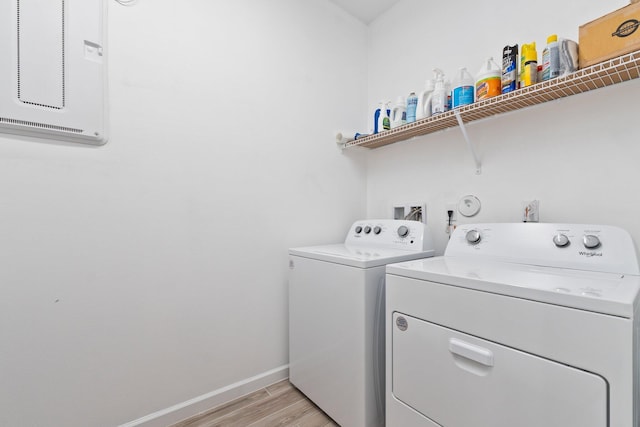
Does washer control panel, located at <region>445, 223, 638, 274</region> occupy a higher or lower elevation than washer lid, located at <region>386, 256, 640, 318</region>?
higher

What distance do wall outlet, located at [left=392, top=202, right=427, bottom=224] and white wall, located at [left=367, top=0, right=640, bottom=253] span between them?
4 cm

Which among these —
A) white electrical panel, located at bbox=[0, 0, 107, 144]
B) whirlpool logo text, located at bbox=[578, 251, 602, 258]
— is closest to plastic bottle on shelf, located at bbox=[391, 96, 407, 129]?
whirlpool logo text, located at bbox=[578, 251, 602, 258]

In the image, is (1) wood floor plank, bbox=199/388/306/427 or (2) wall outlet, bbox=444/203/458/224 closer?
(1) wood floor plank, bbox=199/388/306/427

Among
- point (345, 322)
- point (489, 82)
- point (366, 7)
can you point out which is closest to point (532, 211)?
point (489, 82)

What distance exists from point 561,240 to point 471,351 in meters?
0.58

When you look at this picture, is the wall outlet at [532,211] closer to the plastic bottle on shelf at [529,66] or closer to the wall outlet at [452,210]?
the wall outlet at [452,210]

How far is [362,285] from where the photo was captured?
3.89 ft

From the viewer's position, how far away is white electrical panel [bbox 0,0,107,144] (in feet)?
3.32

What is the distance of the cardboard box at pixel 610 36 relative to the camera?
0.91 meters

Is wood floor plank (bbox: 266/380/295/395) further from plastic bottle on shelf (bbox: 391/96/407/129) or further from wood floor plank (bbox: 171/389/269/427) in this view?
plastic bottle on shelf (bbox: 391/96/407/129)

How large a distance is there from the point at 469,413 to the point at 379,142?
154 cm

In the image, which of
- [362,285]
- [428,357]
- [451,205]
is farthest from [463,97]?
[428,357]

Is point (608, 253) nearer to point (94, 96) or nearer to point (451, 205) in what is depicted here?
point (451, 205)

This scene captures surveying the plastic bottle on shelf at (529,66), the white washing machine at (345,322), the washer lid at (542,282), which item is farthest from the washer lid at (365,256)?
the plastic bottle on shelf at (529,66)
